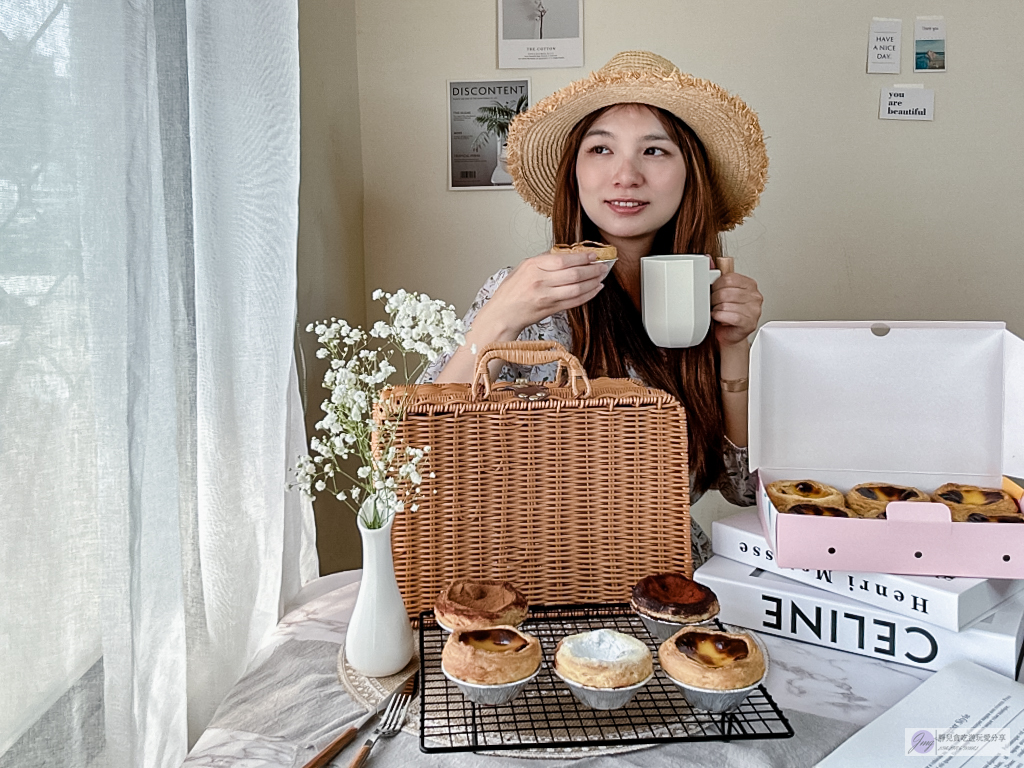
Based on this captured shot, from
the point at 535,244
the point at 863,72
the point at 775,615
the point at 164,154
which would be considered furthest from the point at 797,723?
the point at 863,72

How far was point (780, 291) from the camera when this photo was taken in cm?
199

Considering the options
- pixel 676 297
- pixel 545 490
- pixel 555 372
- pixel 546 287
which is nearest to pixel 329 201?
pixel 555 372

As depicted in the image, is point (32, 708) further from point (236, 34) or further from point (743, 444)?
point (743, 444)

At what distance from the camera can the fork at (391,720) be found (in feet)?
2.26

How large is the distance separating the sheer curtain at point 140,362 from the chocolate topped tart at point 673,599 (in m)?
0.48

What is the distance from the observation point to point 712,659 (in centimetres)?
72

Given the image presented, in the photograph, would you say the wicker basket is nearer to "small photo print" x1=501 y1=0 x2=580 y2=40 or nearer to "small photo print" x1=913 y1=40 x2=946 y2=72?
"small photo print" x1=501 y1=0 x2=580 y2=40

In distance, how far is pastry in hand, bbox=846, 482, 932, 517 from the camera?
3.10 feet

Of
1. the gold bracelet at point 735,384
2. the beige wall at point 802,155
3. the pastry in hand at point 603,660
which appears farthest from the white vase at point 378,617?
the beige wall at point 802,155

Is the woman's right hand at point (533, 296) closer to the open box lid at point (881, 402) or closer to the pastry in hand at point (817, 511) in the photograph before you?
the open box lid at point (881, 402)

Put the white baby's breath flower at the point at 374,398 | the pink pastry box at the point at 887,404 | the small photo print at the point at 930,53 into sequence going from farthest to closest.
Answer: the small photo print at the point at 930,53 → the pink pastry box at the point at 887,404 → the white baby's breath flower at the point at 374,398

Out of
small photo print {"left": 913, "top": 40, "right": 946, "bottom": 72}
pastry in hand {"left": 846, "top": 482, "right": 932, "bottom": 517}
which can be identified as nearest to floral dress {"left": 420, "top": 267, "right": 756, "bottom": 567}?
pastry in hand {"left": 846, "top": 482, "right": 932, "bottom": 517}

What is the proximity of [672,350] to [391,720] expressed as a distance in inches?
32.4

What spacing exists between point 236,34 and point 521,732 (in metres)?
0.84
